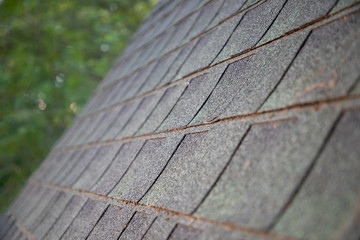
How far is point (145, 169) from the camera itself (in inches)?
61.7

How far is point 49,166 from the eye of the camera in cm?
359

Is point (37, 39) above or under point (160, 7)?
above

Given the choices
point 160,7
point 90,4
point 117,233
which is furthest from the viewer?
point 90,4

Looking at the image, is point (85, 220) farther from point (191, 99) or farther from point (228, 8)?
point (228, 8)

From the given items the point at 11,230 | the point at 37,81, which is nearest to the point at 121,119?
the point at 11,230

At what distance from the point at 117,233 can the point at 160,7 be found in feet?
10.8

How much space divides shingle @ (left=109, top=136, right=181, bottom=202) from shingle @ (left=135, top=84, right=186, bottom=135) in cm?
14

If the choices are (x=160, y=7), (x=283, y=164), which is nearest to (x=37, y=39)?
(x=160, y=7)

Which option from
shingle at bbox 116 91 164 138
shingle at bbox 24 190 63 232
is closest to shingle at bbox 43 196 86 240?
shingle at bbox 24 190 63 232

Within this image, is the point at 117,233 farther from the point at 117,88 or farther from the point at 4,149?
the point at 4,149

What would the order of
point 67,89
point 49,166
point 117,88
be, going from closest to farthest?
point 117,88 < point 49,166 < point 67,89

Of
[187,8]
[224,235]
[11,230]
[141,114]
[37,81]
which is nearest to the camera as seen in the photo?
[224,235]

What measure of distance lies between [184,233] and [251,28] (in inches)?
38.8

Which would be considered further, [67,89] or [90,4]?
[90,4]
